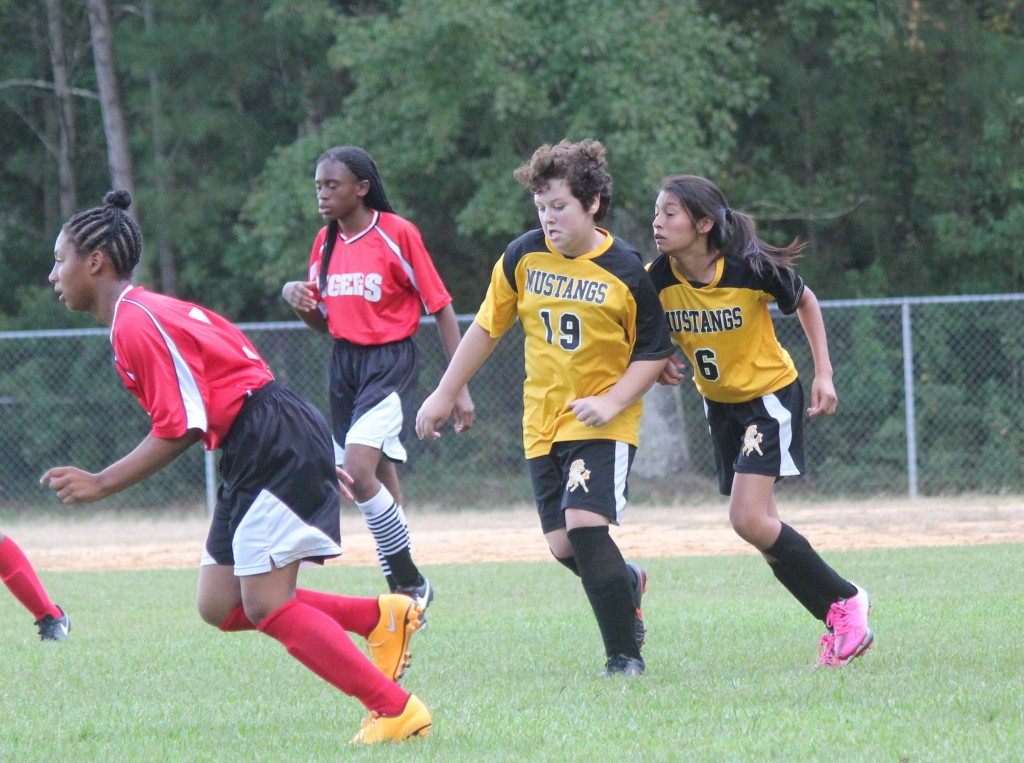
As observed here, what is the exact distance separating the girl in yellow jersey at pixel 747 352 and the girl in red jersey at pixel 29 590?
11.3ft

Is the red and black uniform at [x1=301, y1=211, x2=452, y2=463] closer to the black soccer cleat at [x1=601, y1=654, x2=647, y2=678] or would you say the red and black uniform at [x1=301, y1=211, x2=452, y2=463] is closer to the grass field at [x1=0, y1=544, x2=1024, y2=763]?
the grass field at [x1=0, y1=544, x2=1024, y2=763]

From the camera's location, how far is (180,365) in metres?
3.95

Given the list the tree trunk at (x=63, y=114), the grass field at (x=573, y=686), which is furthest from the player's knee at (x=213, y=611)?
the tree trunk at (x=63, y=114)

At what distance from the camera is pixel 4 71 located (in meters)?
22.1

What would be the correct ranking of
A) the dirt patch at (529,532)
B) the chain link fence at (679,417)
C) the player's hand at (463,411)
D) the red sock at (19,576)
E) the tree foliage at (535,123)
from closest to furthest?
the player's hand at (463,411), the red sock at (19,576), the dirt patch at (529,532), the chain link fence at (679,417), the tree foliage at (535,123)

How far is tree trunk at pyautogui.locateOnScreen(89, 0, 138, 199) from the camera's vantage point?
2017cm

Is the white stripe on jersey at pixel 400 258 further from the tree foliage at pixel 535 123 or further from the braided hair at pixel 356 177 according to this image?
the tree foliage at pixel 535 123

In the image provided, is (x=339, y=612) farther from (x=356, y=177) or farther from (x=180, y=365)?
(x=356, y=177)

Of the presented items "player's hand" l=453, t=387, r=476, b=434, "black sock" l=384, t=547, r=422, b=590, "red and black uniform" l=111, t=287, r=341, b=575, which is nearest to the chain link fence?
"black sock" l=384, t=547, r=422, b=590

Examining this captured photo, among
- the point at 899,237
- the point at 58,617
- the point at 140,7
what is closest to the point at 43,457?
the point at 140,7

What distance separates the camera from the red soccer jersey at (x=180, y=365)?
12.8ft

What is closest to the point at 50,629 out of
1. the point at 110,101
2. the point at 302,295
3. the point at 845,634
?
the point at 302,295

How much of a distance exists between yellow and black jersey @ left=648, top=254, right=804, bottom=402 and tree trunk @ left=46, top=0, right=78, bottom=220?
18205 mm

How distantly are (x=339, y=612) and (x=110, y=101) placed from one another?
17.5m
